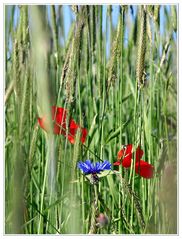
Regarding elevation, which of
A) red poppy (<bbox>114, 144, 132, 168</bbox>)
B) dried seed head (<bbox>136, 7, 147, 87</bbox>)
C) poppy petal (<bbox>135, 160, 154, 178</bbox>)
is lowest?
poppy petal (<bbox>135, 160, 154, 178</bbox>)

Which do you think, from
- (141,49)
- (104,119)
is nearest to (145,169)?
(104,119)

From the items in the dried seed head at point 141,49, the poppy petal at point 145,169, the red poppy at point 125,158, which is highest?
the dried seed head at point 141,49

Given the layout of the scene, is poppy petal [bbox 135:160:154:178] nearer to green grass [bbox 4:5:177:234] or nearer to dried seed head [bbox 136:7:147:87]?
green grass [bbox 4:5:177:234]

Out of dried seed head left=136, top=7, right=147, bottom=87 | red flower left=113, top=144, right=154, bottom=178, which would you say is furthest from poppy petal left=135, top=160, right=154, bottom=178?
dried seed head left=136, top=7, right=147, bottom=87

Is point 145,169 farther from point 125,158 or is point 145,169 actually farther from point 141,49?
point 141,49

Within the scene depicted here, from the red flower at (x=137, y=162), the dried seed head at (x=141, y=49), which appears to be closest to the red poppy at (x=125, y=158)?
the red flower at (x=137, y=162)

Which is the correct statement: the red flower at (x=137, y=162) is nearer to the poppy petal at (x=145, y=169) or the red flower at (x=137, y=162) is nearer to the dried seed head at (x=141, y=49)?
the poppy petal at (x=145, y=169)

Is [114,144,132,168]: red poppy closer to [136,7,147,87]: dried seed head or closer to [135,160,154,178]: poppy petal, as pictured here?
[135,160,154,178]: poppy petal

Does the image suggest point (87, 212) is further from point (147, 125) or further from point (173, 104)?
point (173, 104)

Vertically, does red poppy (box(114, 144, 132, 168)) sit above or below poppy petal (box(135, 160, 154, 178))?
above

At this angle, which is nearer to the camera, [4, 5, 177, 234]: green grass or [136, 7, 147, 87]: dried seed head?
[136, 7, 147, 87]: dried seed head
